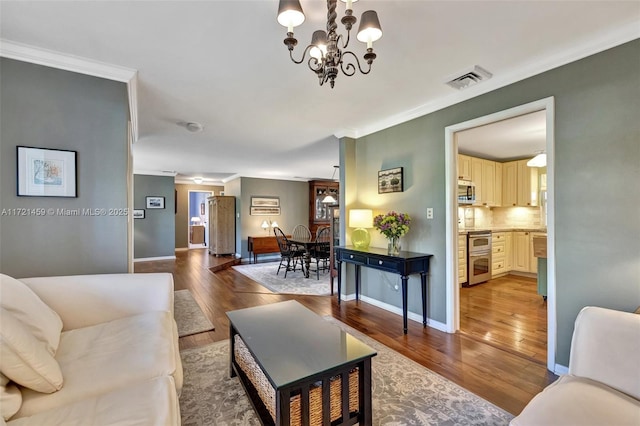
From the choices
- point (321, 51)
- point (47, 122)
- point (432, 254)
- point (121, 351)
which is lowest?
point (121, 351)

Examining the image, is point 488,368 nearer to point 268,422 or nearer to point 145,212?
point 268,422

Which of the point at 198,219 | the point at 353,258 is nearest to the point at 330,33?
the point at 353,258

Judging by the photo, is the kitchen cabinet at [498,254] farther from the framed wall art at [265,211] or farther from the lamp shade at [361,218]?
the framed wall art at [265,211]

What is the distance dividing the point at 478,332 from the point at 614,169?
186 cm

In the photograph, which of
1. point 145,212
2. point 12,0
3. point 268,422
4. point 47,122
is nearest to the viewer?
point 268,422

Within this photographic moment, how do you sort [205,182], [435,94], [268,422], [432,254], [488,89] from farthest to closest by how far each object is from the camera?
[205,182] → [432,254] → [435,94] → [488,89] → [268,422]

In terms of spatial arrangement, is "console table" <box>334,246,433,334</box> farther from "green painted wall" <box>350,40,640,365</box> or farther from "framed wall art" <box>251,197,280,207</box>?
"framed wall art" <box>251,197,280,207</box>

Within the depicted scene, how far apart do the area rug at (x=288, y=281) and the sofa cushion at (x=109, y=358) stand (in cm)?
280

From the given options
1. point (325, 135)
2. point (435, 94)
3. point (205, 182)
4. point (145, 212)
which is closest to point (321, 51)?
point (435, 94)

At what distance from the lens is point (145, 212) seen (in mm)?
7215

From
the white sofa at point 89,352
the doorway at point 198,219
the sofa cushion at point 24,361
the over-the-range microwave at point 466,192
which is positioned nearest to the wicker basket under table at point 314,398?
the white sofa at point 89,352

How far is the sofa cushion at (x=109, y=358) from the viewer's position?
1.18m

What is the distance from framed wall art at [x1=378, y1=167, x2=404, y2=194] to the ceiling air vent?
1110mm

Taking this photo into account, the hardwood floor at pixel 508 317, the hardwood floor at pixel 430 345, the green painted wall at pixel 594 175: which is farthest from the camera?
the hardwood floor at pixel 508 317
